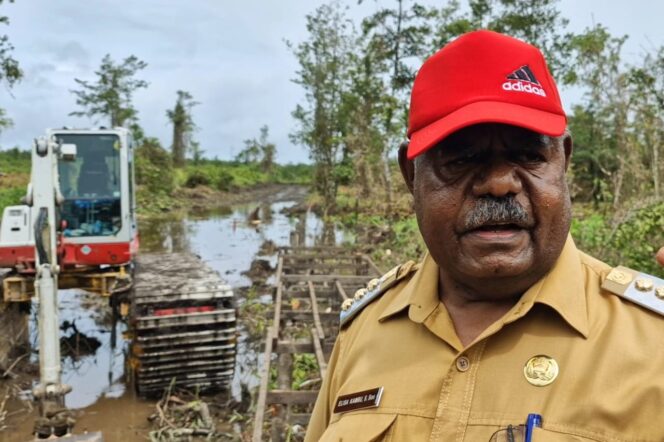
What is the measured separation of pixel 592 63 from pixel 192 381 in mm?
10678

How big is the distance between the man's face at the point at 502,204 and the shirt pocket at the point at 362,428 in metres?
0.38

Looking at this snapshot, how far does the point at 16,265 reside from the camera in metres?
7.47

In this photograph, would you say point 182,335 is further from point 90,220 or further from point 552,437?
point 552,437

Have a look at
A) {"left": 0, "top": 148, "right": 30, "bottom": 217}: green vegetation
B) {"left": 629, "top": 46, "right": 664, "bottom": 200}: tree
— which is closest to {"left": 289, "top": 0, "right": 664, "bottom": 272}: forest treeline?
{"left": 629, "top": 46, "right": 664, "bottom": 200}: tree

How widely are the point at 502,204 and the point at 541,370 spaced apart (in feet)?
1.14

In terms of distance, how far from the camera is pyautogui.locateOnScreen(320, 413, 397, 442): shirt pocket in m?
1.39

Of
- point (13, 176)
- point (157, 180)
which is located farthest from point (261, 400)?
point (157, 180)

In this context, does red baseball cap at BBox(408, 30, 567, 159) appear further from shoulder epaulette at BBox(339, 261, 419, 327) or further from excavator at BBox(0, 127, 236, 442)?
excavator at BBox(0, 127, 236, 442)

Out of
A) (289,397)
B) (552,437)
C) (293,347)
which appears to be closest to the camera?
(552,437)

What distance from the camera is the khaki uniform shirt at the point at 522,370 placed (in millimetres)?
1135

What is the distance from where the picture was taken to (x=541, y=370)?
1.23 m

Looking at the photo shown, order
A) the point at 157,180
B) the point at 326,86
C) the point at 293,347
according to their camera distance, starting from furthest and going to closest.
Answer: the point at 157,180
the point at 326,86
the point at 293,347

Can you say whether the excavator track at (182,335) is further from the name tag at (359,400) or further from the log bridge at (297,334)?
the name tag at (359,400)

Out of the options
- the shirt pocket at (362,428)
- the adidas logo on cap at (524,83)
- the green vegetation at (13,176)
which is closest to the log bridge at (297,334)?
the shirt pocket at (362,428)
